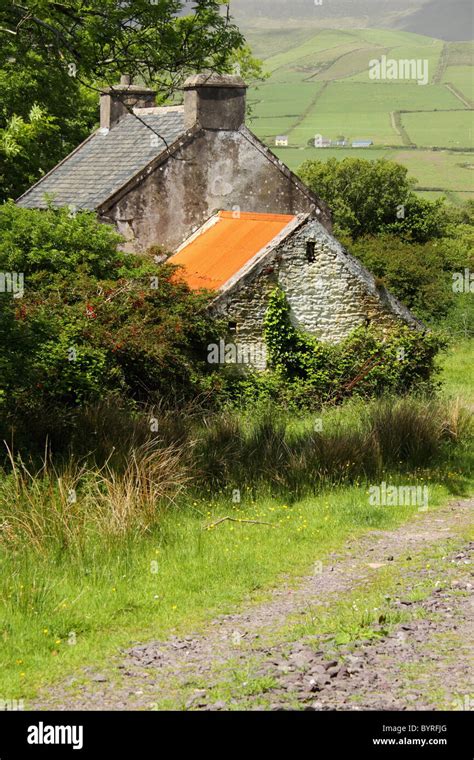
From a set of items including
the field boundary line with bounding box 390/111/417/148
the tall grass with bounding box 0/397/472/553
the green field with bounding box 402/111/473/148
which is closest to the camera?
the tall grass with bounding box 0/397/472/553

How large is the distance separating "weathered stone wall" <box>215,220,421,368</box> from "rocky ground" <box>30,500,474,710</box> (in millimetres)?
9328

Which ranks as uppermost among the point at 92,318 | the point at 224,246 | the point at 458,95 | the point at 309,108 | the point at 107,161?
the point at 458,95

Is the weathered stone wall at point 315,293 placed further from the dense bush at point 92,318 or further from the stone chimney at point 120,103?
the stone chimney at point 120,103

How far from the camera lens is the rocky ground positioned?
7043 mm

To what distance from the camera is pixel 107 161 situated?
25.8 meters

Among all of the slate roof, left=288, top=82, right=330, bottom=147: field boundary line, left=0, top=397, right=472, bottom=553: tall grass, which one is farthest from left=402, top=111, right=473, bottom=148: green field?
left=0, top=397, right=472, bottom=553: tall grass

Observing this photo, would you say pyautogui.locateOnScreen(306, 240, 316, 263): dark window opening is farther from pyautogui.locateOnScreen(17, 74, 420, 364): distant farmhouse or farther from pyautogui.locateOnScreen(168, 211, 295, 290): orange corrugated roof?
pyautogui.locateOnScreen(168, 211, 295, 290): orange corrugated roof

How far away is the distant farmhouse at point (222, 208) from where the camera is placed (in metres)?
19.5

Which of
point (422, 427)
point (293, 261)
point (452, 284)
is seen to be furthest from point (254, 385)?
point (452, 284)

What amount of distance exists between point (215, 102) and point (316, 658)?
60.9 feet

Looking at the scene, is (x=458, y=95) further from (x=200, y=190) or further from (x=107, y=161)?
(x=200, y=190)

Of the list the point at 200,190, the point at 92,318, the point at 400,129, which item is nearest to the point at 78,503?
the point at 92,318


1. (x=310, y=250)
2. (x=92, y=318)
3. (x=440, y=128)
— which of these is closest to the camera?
(x=92, y=318)
